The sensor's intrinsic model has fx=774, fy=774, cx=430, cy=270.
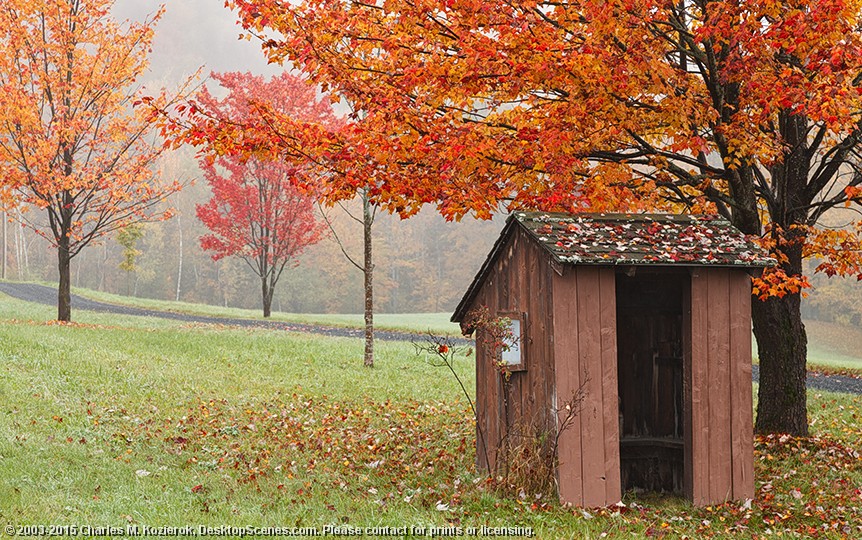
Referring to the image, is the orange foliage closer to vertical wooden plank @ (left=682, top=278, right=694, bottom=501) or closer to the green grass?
the green grass

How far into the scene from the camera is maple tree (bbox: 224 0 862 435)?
25.5ft

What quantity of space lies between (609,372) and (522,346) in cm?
97

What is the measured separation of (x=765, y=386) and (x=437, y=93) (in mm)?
5765

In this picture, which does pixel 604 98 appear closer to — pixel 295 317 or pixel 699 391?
pixel 699 391

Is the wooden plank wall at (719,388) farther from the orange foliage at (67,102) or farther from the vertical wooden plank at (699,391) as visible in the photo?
the orange foliage at (67,102)

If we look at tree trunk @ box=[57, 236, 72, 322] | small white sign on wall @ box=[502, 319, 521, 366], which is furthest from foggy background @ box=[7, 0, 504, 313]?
small white sign on wall @ box=[502, 319, 521, 366]

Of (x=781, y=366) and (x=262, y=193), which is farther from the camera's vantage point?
(x=262, y=193)

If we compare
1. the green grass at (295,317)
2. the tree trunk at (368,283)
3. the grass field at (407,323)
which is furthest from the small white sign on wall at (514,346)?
the grass field at (407,323)

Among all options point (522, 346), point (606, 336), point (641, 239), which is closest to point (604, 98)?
point (641, 239)

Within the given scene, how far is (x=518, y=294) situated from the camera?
7875 mm

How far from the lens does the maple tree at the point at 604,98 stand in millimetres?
7785

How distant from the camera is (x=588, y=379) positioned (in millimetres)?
7059

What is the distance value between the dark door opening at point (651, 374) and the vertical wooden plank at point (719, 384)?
125cm

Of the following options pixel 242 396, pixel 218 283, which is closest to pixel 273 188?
pixel 242 396
